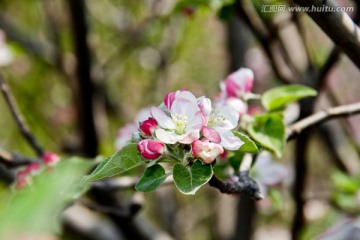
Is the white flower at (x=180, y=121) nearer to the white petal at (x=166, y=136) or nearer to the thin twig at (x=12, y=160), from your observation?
the white petal at (x=166, y=136)

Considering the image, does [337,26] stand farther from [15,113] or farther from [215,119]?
[15,113]

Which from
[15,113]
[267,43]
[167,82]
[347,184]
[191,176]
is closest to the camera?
[191,176]

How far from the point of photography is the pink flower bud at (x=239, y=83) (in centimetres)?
114

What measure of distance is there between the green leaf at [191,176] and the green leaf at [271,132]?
0.28 meters

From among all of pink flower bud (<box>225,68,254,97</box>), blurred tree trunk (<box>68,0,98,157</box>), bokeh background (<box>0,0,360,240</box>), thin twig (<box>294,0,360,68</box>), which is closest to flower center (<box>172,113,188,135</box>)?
thin twig (<box>294,0,360,68</box>)

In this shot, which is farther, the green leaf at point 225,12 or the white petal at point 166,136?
the green leaf at point 225,12

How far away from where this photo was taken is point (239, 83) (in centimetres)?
115

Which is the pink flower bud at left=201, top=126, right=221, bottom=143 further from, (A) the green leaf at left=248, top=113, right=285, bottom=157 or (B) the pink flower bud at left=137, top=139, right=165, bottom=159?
(A) the green leaf at left=248, top=113, right=285, bottom=157

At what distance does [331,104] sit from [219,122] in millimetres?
1468

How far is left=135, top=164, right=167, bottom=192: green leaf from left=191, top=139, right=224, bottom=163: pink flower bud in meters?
0.06

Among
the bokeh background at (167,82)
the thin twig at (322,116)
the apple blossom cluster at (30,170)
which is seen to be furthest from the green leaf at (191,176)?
the bokeh background at (167,82)

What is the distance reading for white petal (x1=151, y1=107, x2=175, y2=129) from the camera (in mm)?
836

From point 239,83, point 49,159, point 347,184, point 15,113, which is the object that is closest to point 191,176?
point 239,83

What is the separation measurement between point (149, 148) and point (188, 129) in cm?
7
